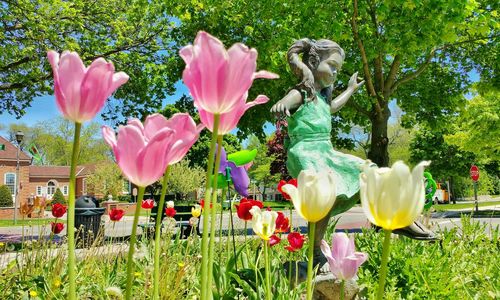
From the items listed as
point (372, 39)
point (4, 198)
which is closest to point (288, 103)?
point (372, 39)

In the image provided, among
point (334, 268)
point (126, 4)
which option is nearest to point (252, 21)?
point (126, 4)

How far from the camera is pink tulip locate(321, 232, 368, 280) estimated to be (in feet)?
4.10

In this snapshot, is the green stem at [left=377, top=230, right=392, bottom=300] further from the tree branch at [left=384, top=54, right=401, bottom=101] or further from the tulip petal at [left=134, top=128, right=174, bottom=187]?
the tree branch at [left=384, top=54, right=401, bottom=101]

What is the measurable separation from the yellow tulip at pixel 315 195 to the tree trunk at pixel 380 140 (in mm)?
11588

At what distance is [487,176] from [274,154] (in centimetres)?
1849

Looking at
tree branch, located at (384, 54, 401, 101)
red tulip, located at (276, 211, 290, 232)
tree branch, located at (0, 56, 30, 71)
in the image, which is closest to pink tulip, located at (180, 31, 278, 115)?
red tulip, located at (276, 211, 290, 232)

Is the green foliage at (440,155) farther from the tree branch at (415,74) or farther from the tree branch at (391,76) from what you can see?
the tree branch at (391,76)

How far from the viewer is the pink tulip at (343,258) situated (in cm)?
125

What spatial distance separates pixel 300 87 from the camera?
4.14 metres

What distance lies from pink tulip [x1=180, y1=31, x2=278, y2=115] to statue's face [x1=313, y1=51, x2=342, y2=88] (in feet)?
11.6

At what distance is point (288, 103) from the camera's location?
4.01 meters

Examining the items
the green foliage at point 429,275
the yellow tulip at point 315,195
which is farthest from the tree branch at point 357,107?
the yellow tulip at point 315,195

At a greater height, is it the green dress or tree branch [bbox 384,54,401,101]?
tree branch [bbox 384,54,401,101]

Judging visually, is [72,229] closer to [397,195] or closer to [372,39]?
[397,195]
